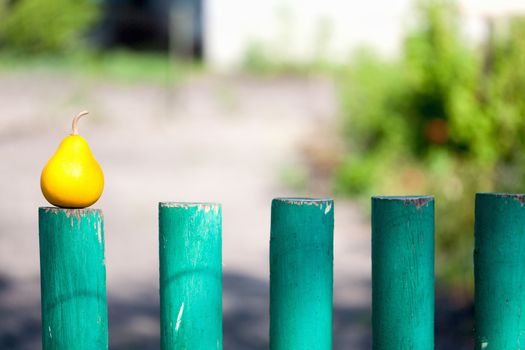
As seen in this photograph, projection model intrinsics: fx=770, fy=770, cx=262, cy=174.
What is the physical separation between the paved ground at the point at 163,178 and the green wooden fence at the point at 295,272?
2.13 meters

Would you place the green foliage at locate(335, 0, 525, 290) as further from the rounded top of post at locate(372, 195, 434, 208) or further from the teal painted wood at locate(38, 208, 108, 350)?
the teal painted wood at locate(38, 208, 108, 350)

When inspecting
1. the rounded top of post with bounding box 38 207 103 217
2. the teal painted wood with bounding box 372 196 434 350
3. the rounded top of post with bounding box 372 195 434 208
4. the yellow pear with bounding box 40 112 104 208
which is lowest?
the teal painted wood with bounding box 372 196 434 350

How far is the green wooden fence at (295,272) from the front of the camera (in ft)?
4.90

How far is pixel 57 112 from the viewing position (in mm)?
10055

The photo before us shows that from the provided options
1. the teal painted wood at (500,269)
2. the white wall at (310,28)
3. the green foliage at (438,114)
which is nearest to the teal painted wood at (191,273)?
the teal painted wood at (500,269)

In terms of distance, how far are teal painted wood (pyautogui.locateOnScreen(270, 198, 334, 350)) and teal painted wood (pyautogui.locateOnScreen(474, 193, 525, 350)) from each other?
300mm

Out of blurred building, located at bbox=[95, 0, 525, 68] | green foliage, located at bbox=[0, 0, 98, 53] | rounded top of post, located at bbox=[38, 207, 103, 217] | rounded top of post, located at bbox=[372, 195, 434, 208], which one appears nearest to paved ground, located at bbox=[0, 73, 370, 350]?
blurred building, located at bbox=[95, 0, 525, 68]

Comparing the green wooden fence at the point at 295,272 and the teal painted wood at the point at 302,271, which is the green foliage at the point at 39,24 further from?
the teal painted wood at the point at 302,271

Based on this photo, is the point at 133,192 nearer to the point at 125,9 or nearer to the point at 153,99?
the point at 153,99

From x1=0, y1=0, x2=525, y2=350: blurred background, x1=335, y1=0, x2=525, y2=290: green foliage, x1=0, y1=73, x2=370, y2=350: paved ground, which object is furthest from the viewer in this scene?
x1=335, y1=0, x2=525, y2=290: green foliage

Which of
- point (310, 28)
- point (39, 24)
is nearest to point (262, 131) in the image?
point (310, 28)

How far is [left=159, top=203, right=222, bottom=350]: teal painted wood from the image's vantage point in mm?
1491

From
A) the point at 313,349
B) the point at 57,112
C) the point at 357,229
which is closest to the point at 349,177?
the point at 357,229

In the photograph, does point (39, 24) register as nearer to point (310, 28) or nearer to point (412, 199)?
point (310, 28)
